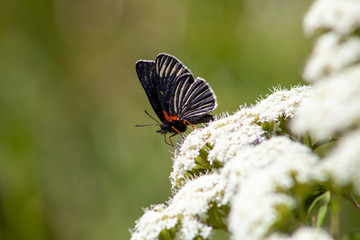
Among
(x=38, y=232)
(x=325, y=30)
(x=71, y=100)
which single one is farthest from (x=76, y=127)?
(x=325, y=30)

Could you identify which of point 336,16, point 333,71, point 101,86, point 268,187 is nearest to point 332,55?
point 333,71

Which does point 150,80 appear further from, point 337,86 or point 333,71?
point 337,86

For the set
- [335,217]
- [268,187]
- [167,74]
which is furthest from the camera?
[167,74]

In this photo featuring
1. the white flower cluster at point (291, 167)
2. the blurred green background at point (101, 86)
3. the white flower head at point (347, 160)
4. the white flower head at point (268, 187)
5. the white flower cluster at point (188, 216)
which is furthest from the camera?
the blurred green background at point (101, 86)

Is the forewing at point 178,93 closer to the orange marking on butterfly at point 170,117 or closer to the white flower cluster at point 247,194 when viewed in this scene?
the orange marking on butterfly at point 170,117

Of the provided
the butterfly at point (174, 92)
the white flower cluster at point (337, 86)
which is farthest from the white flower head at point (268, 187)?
the butterfly at point (174, 92)

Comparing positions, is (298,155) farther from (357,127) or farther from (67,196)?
(67,196)
